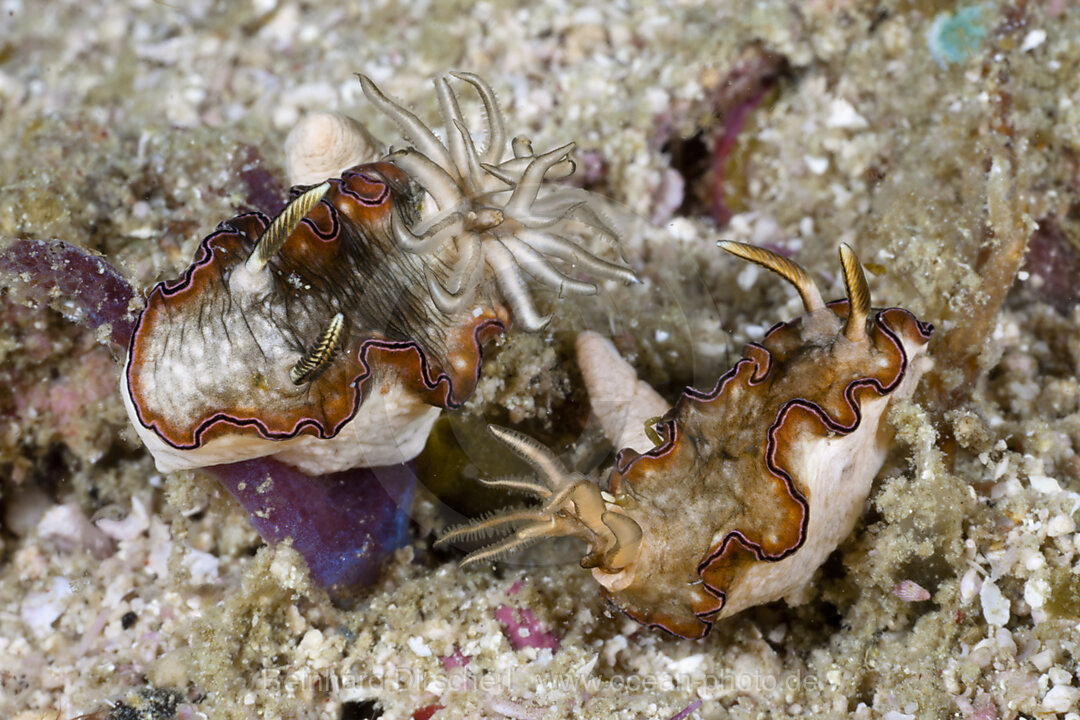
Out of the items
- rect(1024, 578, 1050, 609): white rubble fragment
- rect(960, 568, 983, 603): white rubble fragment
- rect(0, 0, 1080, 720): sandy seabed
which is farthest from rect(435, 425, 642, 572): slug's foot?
rect(1024, 578, 1050, 609): white rubble fragment

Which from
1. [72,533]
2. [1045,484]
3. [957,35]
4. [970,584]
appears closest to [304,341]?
[72,533]

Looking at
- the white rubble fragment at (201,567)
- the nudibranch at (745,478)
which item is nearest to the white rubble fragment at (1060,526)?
the nudibranch at (745,478)

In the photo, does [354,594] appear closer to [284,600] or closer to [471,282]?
[284,600]

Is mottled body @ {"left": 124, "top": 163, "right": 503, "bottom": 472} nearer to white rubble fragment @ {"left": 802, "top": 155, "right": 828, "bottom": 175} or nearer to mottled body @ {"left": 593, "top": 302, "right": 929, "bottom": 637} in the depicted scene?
mottled body @ {"left": 593, "top": 302, "right": 929, "bottom": 637}

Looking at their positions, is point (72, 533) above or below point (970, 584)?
below

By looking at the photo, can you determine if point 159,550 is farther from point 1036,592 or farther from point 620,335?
point 1036,592

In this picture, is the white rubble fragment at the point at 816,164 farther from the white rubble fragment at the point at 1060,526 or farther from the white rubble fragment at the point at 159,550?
the white rubble fragment at the point at 159,550

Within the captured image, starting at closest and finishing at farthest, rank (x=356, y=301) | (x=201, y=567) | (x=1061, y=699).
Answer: (x=1061, y=699) < (x=356, y=301) < (x=201, y=567)
